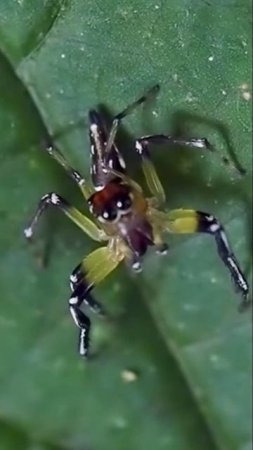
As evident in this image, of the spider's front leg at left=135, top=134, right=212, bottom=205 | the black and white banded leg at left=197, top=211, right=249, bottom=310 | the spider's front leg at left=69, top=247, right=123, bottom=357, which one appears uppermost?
the spider's front leg at left=135, top=134, right=212, bottom=205

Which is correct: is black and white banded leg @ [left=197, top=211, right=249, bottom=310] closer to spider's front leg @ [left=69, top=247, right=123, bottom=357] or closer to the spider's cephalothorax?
the spider's cephalothorax

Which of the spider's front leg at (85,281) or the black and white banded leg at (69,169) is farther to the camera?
the spider's front leg at (85,281)

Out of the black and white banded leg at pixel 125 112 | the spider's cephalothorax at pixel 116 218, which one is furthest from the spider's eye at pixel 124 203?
the black and white banded leg at pixel 125 112

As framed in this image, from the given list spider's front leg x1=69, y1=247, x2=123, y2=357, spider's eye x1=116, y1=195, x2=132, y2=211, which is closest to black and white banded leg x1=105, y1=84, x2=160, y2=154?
spider's eye x1=116, y1=195, x2=132, y2=211

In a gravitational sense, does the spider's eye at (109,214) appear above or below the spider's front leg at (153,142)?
below

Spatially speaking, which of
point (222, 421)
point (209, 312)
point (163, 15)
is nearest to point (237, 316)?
point (209, 312)

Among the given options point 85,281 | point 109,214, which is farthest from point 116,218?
point 85,281

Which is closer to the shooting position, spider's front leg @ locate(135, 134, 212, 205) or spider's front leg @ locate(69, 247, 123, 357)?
spider's front leg @ locate(135, 134, 212, 205)

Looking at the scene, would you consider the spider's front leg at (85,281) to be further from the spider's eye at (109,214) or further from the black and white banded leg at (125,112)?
the black and white banded leg at (125,112)
